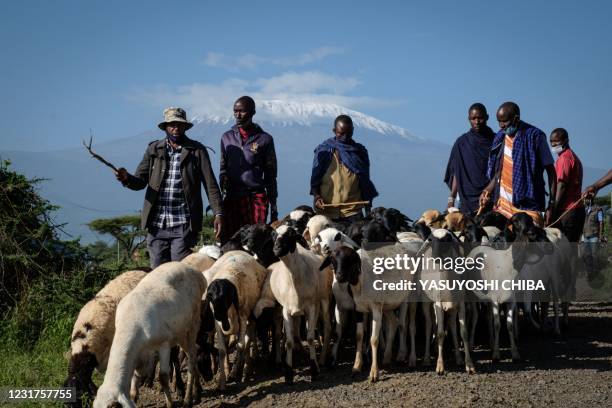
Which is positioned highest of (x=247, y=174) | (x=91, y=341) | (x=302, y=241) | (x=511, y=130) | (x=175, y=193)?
(x=511, y=130)

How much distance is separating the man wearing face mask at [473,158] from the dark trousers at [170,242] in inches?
166

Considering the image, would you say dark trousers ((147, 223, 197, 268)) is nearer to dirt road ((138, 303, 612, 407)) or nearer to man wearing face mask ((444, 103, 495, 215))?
dirt road ((138, 303, 612, 407))

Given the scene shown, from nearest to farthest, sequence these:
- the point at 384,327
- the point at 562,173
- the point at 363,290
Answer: the point at 363,290, the point at 384,327, the point at 562,173

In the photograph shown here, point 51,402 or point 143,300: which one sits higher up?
point 143,300

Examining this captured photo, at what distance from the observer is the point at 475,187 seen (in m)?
10.8

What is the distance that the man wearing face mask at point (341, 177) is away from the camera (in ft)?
34.5

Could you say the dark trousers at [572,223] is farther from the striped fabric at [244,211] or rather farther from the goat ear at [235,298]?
the goat ear at [235,298]

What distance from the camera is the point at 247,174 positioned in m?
9.80

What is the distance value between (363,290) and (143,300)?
2.33 meters

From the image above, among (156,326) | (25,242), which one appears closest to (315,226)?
(156,326)

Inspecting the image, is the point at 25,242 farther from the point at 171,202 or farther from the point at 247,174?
the point at 247,174

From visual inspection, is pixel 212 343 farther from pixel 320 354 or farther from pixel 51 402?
pixel 51 402

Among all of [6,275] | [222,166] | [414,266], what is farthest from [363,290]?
[6,275]

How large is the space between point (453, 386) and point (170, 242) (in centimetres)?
390
